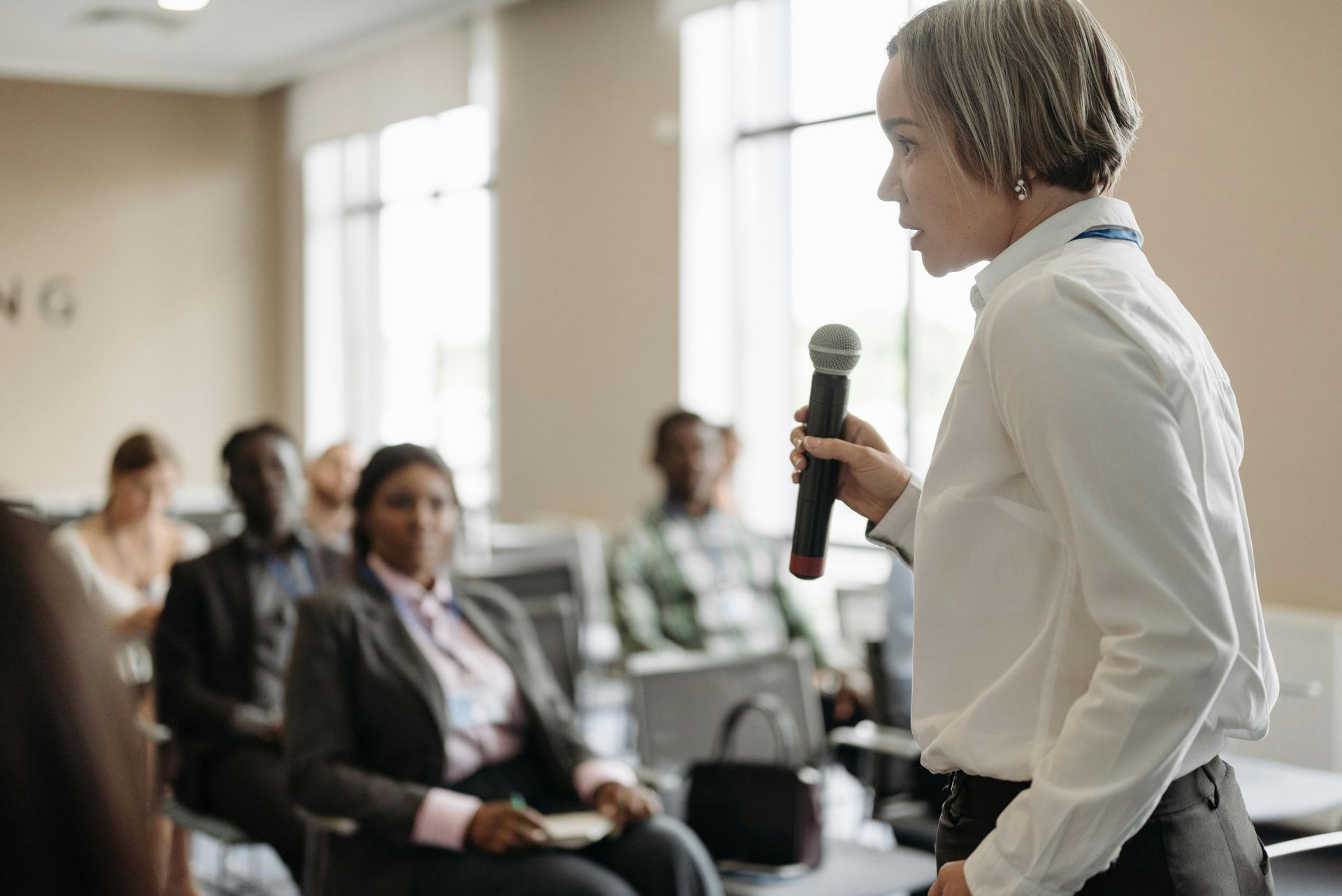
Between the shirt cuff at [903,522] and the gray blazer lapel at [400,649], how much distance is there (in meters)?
1.57

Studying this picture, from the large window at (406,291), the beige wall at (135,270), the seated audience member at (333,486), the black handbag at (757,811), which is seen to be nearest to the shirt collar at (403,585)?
the black handbag at (757,811)

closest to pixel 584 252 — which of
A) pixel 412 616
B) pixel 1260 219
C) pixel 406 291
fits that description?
pixel 406 291

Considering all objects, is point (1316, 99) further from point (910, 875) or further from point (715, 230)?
point (715, 230)

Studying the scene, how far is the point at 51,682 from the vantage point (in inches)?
20.5

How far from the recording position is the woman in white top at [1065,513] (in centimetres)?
92

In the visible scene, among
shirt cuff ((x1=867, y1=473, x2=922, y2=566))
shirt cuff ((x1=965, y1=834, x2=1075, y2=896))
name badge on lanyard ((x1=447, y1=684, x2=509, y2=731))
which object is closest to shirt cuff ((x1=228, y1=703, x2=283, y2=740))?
name badge on lanyard ((x1=447, y1=684, x2=509, y2=731))

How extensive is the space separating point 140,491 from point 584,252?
3.19 m

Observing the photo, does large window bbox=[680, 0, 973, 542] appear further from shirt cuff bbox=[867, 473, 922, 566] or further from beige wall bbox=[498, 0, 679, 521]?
shirt cuff bbox=[867, 473, 922, 566]

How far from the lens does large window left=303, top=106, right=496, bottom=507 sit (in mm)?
8414

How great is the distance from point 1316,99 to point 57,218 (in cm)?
925

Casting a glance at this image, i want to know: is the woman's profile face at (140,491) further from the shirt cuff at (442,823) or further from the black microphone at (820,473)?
the black microphone at (820,473)

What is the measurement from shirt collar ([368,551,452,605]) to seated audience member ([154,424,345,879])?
0.42 metres

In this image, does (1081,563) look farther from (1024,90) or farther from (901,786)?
(901,786)

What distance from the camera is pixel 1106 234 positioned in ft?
3.53
